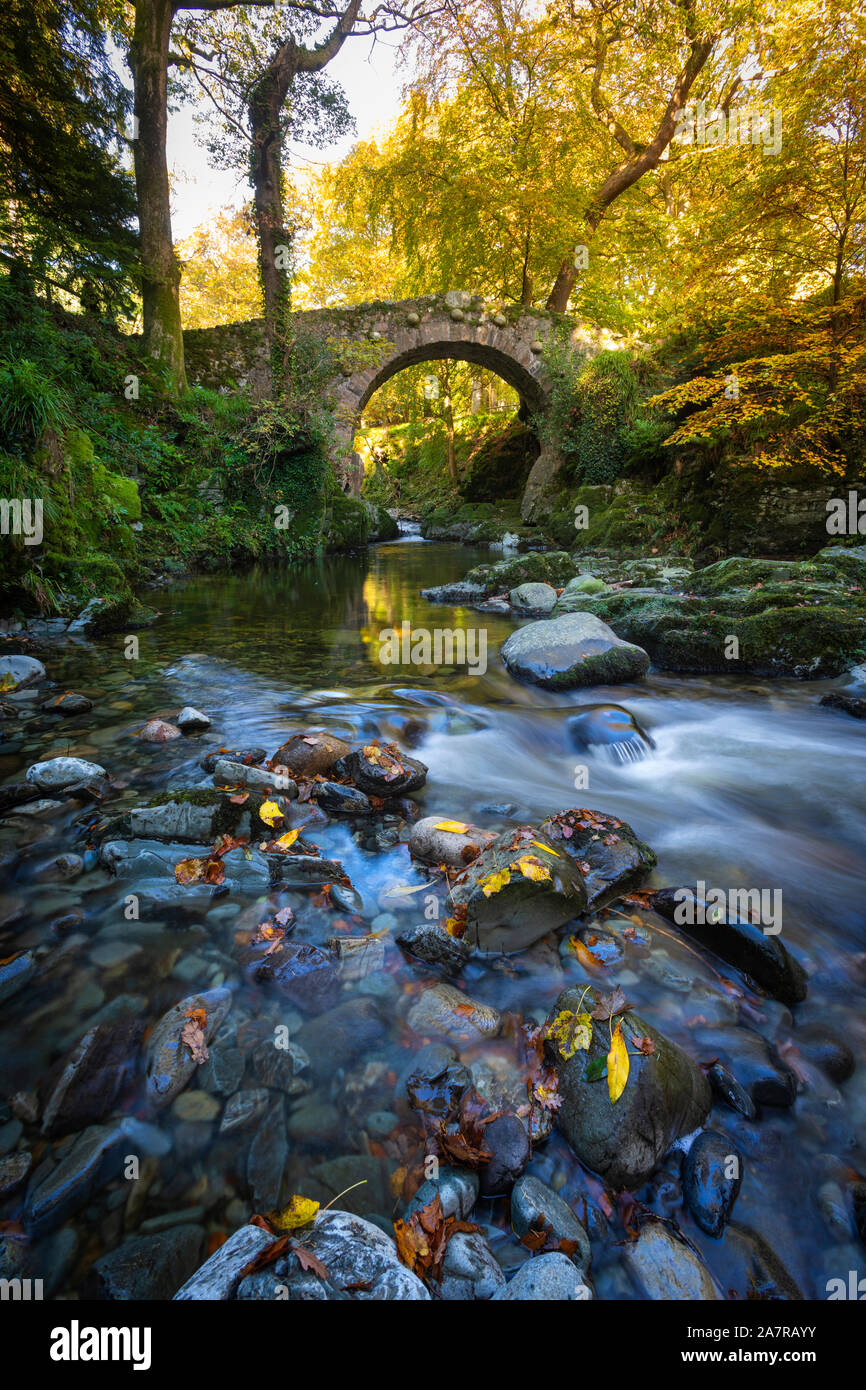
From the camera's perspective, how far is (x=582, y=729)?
431cm

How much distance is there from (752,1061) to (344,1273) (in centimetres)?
131

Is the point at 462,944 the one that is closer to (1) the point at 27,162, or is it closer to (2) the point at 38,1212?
(2) the point at 38,1212

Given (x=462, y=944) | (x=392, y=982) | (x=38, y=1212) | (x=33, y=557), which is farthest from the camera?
(x=33, y=557)

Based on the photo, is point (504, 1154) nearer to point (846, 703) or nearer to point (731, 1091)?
point (731, 1091)

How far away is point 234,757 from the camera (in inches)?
135

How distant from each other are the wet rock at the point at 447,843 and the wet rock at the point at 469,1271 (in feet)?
4.36

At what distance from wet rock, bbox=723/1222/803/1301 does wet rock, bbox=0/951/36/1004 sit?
2.12m

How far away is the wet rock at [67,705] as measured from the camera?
408cm

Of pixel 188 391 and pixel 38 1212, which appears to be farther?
pixel 188 391

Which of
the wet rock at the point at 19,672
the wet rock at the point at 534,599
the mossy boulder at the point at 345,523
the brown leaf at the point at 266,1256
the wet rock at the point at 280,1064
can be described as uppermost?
the mossy boulder at the point at 345,523

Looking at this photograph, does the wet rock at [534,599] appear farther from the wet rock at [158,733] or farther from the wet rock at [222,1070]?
the wet rock at [222,1070]

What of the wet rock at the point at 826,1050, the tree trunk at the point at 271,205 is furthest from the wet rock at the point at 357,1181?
the tree trunk at the point at 271,205
